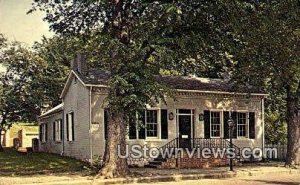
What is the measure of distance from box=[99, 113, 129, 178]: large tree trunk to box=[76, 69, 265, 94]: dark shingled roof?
17.3 feet

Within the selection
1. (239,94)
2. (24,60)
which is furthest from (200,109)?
(24,60)

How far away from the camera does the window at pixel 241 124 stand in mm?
28891

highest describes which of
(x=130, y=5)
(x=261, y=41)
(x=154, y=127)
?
(x=130, y=5)

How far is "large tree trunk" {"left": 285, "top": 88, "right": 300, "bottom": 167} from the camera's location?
24.8 m

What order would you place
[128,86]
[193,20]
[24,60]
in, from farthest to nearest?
[24,60] < [193,20] < [128,86]

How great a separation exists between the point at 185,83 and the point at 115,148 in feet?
32.0

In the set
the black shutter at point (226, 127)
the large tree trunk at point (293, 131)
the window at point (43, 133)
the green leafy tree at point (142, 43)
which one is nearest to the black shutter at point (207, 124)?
the black shutter at point (226, 127)

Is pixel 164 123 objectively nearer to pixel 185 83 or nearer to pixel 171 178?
pixel 185 83

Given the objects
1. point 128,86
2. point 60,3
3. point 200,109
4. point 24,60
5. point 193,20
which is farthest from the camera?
point 24,60

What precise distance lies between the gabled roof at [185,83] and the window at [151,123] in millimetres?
1829

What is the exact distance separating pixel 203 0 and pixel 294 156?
1032cm

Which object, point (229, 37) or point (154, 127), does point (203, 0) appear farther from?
point (154, 127)

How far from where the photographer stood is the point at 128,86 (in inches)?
725

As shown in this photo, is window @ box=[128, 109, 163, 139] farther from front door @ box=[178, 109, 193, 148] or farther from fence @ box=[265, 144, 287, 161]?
fence @ box=[265, 144, 287, 161]
